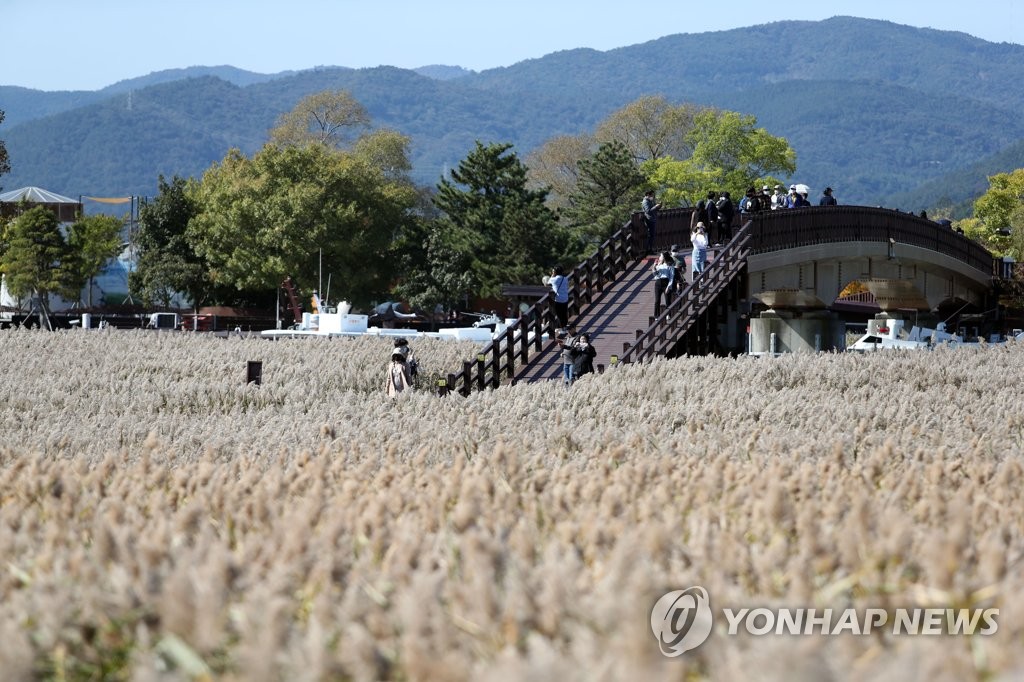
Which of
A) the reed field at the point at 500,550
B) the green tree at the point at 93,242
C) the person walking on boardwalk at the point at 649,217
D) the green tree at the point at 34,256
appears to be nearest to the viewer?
the reed field at the point at 500,550

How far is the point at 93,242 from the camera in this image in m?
99.0

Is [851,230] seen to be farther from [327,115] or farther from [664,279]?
[327,115]

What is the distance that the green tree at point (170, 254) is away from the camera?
260ft

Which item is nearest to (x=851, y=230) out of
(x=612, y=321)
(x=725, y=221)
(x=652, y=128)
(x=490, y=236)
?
(x=725, y=221)

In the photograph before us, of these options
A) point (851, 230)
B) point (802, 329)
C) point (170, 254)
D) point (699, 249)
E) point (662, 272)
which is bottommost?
point (802, 329)

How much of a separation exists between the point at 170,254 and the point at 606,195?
1038 inches

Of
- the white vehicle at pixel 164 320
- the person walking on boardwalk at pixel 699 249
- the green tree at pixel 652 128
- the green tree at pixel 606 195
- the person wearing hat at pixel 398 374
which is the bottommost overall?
the white vehicle at pixel 164 320

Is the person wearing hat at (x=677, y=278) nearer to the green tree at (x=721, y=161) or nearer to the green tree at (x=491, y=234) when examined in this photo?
the green tree at (x=491, y=234)

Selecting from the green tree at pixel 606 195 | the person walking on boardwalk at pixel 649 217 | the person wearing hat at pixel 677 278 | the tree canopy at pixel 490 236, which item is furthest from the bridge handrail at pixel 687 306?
the green tree at pixel 606 195

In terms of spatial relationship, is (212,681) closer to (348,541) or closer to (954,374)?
(348,541)

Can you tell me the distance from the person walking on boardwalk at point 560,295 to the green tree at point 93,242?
70523mm

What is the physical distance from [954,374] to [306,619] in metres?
13.6

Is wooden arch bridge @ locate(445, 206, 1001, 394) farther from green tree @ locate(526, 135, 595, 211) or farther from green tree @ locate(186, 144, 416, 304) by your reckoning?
green tree @ locate(526, 135, 595, 211)

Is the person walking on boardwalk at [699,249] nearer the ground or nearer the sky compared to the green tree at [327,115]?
nearer the ground
